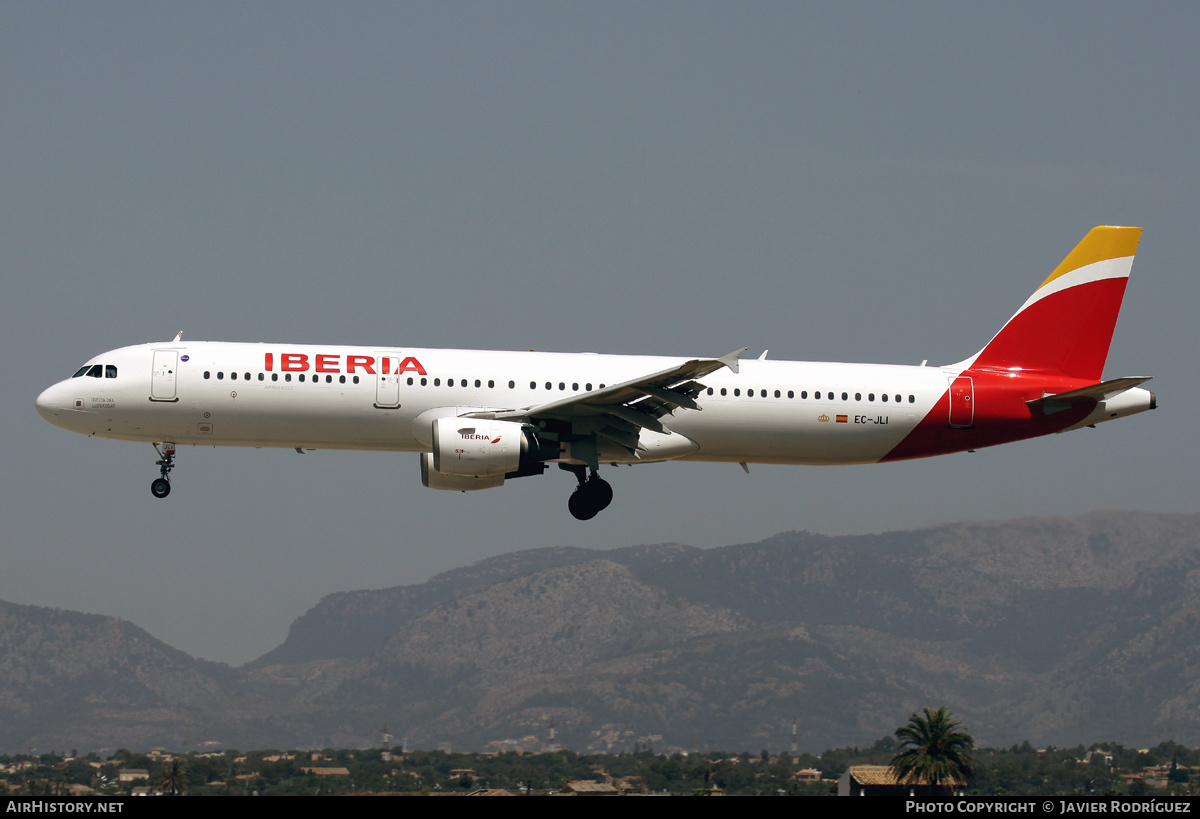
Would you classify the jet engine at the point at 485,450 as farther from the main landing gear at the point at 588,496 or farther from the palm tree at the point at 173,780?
the palm tree at the point at 173,780

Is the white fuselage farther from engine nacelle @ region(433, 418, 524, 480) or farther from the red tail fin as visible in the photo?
the red tail fin

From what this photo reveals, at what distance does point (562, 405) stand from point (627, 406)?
1715mm

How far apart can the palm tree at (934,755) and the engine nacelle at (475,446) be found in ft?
170

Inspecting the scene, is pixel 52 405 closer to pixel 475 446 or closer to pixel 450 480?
pixel 450 480

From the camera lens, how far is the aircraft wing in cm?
3400

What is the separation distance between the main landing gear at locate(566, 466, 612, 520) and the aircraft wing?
86.6 inches

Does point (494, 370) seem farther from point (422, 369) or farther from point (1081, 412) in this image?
point (1081, 412)

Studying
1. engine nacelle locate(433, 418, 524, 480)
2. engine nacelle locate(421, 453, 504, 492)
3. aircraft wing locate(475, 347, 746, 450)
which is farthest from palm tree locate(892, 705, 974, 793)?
engine nacelle locate(433, 418, 524, 480)

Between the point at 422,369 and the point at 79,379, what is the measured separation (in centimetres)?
897

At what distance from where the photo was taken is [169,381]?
3528 cm

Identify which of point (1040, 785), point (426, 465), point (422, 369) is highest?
point (422, 369)

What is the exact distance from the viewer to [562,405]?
115 feet

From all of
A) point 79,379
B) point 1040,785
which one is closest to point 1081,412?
point 79,379

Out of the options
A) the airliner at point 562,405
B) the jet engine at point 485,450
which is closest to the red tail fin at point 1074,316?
the airliner at point 562,405
